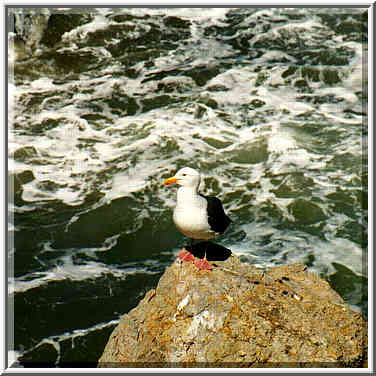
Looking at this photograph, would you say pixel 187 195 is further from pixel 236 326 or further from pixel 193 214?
pixel 236 326

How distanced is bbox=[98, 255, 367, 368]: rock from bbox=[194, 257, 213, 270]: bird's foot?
0.05m

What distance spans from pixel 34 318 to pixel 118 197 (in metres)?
3.99

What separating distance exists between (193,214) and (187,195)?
0.23 m

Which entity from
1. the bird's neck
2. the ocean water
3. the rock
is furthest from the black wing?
the ocean water

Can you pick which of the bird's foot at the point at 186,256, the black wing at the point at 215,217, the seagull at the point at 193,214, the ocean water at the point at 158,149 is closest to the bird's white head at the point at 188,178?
the seagull at the point at 193,214

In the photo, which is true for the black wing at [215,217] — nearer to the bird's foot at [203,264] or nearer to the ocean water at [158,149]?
the bird's foot at [203,264]

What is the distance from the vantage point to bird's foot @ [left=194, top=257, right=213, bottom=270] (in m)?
4.78

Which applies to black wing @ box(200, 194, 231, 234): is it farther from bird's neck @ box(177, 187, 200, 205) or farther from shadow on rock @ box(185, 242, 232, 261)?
shadow on rock @ box(185, 242, 232, 261)

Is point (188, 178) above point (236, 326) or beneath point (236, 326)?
above

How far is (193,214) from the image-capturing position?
15.9 ft

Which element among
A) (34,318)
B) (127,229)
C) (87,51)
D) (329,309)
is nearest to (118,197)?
(127,229)

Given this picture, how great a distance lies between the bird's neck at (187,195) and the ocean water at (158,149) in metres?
3.25

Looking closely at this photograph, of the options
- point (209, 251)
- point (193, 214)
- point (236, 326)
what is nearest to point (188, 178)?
point (193, 214)

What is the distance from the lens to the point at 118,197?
1084 centimetres
